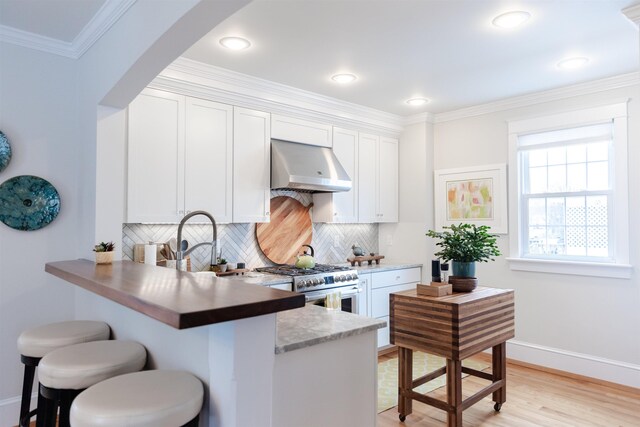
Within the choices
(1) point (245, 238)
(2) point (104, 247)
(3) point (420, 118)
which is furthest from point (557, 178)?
(2) point (104, 247)

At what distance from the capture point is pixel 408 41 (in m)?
2.93

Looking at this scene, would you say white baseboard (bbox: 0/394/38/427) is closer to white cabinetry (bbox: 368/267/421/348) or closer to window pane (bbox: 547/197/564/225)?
white cabinetry (bbox: 368/267/421/348)

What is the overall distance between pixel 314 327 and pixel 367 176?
326 centimetres

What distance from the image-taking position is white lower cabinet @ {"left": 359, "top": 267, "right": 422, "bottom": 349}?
14.3 feet

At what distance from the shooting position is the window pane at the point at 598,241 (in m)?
3.81

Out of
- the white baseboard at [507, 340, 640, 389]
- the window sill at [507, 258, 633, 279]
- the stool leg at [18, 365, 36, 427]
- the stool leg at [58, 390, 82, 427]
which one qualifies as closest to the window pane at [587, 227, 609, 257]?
the window sill at [507, 258, 633, 279]

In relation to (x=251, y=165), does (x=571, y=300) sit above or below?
below

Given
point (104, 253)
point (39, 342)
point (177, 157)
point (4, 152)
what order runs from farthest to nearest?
point (177, 157) → point (4, 152) → point (104, 253) → point (39, 342)

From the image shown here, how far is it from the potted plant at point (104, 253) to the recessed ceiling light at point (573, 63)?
356 cm

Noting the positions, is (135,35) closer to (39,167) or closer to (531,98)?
(39,167)

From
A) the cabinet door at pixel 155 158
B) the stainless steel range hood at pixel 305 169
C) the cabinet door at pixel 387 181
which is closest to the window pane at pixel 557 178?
the cabinet door at pixel 387 181

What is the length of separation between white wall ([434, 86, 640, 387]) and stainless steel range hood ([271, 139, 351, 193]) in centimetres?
153

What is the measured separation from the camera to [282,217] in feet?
14.2

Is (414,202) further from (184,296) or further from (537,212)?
(184,296)
